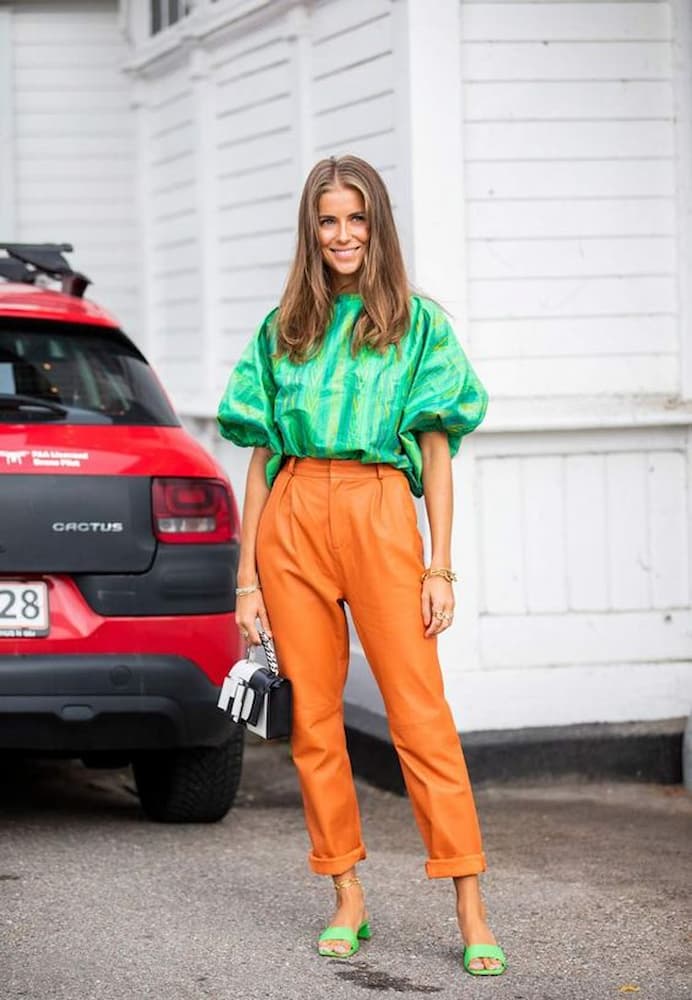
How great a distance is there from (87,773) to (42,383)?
2113 millimetres

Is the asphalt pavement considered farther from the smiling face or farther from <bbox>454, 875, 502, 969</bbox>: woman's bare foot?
the smiling face

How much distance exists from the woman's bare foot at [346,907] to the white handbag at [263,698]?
16.9 inches

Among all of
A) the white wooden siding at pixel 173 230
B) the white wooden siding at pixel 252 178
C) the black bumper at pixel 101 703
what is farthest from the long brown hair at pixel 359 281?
the white wooden siding at pixel 173 230

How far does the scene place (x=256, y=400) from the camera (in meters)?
4.98

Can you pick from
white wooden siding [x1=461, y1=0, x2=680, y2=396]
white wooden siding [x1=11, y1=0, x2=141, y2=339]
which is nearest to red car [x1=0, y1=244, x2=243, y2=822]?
white wooden siding [x1=461, y1=0, x2=680, y2=396]

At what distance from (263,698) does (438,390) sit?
34.1 inches

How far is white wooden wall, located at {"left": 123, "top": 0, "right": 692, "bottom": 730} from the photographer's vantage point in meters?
7.31

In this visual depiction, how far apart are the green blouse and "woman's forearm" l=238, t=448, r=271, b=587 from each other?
104mm

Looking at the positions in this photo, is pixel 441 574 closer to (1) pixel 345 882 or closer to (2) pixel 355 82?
(1) pixel 345 882

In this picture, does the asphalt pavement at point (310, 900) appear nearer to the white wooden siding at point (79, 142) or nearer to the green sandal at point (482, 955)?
the green sandal at point (482, 955)

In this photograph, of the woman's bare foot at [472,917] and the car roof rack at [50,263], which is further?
the car roof rack at [50,263]

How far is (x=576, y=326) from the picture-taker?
24.5 ft

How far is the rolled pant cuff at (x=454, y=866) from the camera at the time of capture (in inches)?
188

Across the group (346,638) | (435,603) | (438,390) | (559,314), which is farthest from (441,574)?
(559,314)
